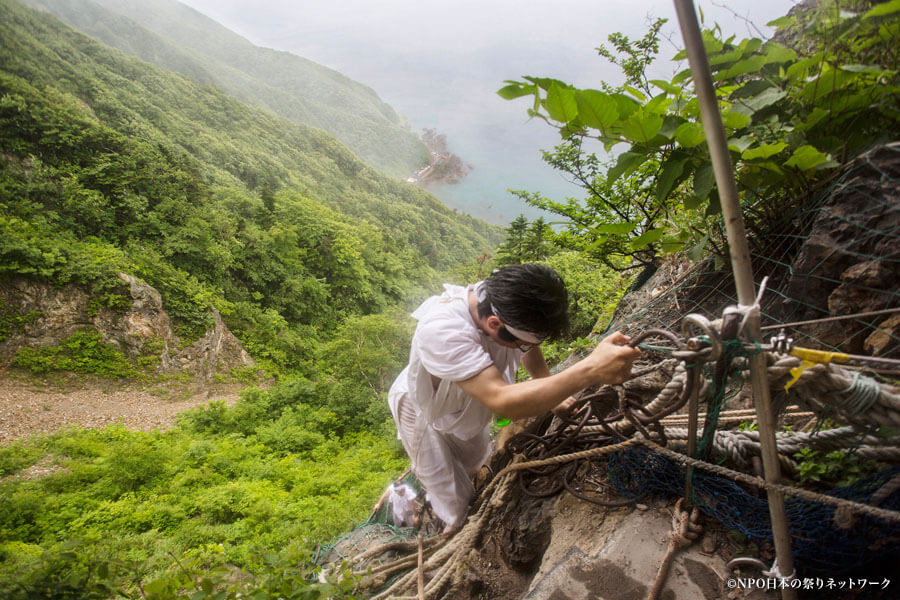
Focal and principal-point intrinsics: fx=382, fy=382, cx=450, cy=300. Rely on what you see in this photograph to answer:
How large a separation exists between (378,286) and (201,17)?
92.9 m

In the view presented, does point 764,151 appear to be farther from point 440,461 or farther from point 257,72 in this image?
point 257,72

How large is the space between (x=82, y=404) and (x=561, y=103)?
14343 mm

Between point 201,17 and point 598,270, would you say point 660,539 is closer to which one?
point 598,270

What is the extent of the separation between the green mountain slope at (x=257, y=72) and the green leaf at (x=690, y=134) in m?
62.1

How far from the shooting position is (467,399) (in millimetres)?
2135

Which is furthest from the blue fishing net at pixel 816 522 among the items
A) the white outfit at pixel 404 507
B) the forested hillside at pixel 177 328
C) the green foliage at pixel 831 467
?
the white outfit at pixel 404 507

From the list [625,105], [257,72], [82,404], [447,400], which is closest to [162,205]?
[82,404]

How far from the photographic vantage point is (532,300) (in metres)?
1.64

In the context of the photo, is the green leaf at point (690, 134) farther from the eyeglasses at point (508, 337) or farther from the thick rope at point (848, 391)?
the eyeglasses at point (508, 337)

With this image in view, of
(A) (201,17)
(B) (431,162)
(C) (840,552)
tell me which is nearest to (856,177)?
(C) (840,552)

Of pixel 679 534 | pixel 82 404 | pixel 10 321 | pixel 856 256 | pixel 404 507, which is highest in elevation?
pixel 856 256

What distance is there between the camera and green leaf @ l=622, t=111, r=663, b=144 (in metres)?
1.38

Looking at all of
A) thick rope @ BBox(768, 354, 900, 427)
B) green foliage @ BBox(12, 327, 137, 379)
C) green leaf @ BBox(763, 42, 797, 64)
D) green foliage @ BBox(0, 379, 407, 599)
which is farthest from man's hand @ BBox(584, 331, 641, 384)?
green foliage @ BBox(12, 327, 137, 379)

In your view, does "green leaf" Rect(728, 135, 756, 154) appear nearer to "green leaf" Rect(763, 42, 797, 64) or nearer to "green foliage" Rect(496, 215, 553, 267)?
"green leaf" Rect(763, 42, 797, 64)
